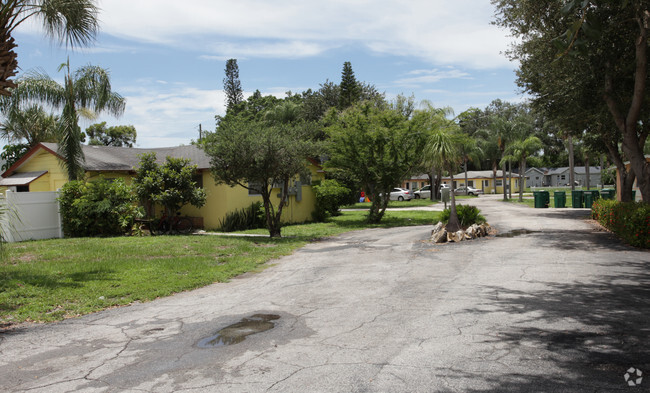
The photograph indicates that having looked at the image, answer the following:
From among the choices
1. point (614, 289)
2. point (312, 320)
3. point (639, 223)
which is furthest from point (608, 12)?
point (312, 320)

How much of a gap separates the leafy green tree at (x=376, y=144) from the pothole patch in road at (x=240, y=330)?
15.9m

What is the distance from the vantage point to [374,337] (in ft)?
17.7

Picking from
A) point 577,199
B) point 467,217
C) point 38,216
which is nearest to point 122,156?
point 38,216

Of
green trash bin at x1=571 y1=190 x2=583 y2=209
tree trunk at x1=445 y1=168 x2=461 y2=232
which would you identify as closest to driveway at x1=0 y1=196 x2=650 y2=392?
tree trunk at x1=445 y1=168 x2=461 y2=232

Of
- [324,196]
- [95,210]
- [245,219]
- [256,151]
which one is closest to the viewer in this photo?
[256,151]

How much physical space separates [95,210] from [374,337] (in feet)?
47.4

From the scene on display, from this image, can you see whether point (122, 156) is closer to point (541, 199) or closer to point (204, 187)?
point (204, 187)

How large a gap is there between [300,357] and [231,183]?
13.0 m

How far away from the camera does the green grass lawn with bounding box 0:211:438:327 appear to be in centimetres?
752

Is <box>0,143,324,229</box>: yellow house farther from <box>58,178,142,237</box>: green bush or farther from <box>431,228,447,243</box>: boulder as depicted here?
<box>431,228,447,243</box>: boulder

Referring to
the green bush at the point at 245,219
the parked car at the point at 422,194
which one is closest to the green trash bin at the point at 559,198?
the green bush at the point at 245,219

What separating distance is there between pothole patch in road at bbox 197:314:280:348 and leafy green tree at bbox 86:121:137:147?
221ft

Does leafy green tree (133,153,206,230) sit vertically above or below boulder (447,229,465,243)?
above

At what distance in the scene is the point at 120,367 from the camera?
4.73 m
